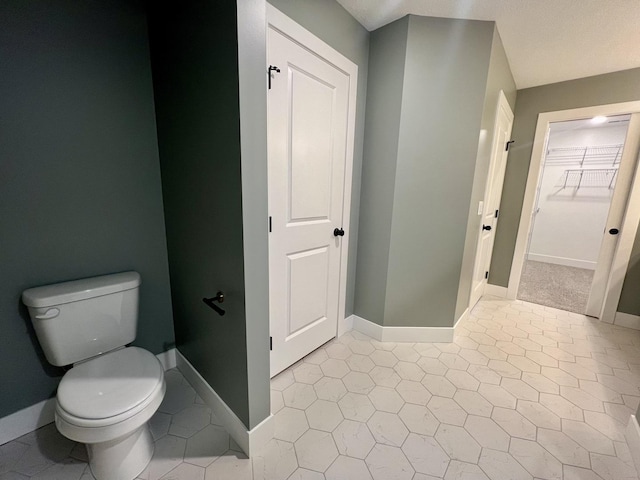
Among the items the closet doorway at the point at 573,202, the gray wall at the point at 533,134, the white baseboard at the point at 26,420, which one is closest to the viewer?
the white baseboard at the point at 26,420

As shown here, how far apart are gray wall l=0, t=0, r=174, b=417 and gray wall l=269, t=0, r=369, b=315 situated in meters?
0.85

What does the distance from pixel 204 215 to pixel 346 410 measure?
4.18ft

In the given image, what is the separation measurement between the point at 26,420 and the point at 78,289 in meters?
0.71

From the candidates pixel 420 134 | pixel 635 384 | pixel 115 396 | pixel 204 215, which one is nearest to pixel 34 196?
pixel 204 215

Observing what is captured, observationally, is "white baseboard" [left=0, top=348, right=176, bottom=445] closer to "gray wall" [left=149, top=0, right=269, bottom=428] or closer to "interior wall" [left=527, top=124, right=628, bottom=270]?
"gray wall" [left=149, top=0, right=269, bottom=428]

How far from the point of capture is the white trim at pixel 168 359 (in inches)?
64.6

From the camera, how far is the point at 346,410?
55.1 inches

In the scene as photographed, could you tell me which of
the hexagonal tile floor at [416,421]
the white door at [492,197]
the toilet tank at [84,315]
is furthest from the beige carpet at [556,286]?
the toilet tank at [84,315]

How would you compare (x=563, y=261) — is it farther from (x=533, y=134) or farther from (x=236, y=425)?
(x=236, y=425)

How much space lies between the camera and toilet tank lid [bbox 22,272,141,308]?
1084mm

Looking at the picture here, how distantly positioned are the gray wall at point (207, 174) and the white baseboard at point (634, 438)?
5.53 feet

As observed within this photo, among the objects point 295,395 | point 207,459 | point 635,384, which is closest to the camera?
point 207,459

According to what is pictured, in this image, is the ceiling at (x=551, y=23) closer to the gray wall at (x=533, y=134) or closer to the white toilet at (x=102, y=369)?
the gray wall at (x=533, y=134)

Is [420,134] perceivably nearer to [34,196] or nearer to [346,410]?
[346,410]
